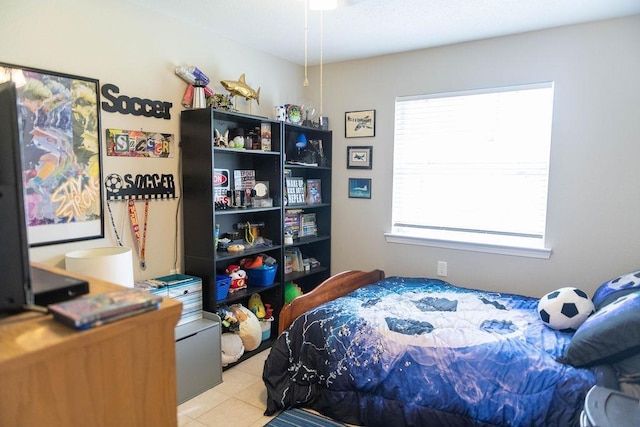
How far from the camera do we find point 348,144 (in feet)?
12.3

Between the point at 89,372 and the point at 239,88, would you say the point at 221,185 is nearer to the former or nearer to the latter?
the point at 239,88

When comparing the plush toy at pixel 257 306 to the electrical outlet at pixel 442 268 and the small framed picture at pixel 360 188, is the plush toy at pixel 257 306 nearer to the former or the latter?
the small framed picture at pixel 360 188

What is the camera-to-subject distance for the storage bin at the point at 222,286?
2.85 meters

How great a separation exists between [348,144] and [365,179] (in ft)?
1.19

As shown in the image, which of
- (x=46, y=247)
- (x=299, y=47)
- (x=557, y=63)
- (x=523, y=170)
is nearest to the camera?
(x=46, y=247)

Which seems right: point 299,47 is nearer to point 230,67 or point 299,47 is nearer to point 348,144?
point 230,67

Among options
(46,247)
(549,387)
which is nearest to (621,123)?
(549,387)

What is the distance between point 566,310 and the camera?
2.24 meters

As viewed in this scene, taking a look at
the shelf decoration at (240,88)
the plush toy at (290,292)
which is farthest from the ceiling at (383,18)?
the plush toy at (290,292)

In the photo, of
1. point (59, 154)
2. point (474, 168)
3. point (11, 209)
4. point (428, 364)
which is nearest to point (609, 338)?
point (428, 364)

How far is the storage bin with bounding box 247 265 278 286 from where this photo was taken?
321 cm

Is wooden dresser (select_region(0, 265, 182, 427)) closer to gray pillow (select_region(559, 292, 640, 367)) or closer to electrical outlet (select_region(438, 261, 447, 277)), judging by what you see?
gray pillow (select_region(559, 292, 640, 367))

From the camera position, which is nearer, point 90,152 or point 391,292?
point 90,152

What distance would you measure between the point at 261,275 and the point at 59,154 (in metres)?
1.59
